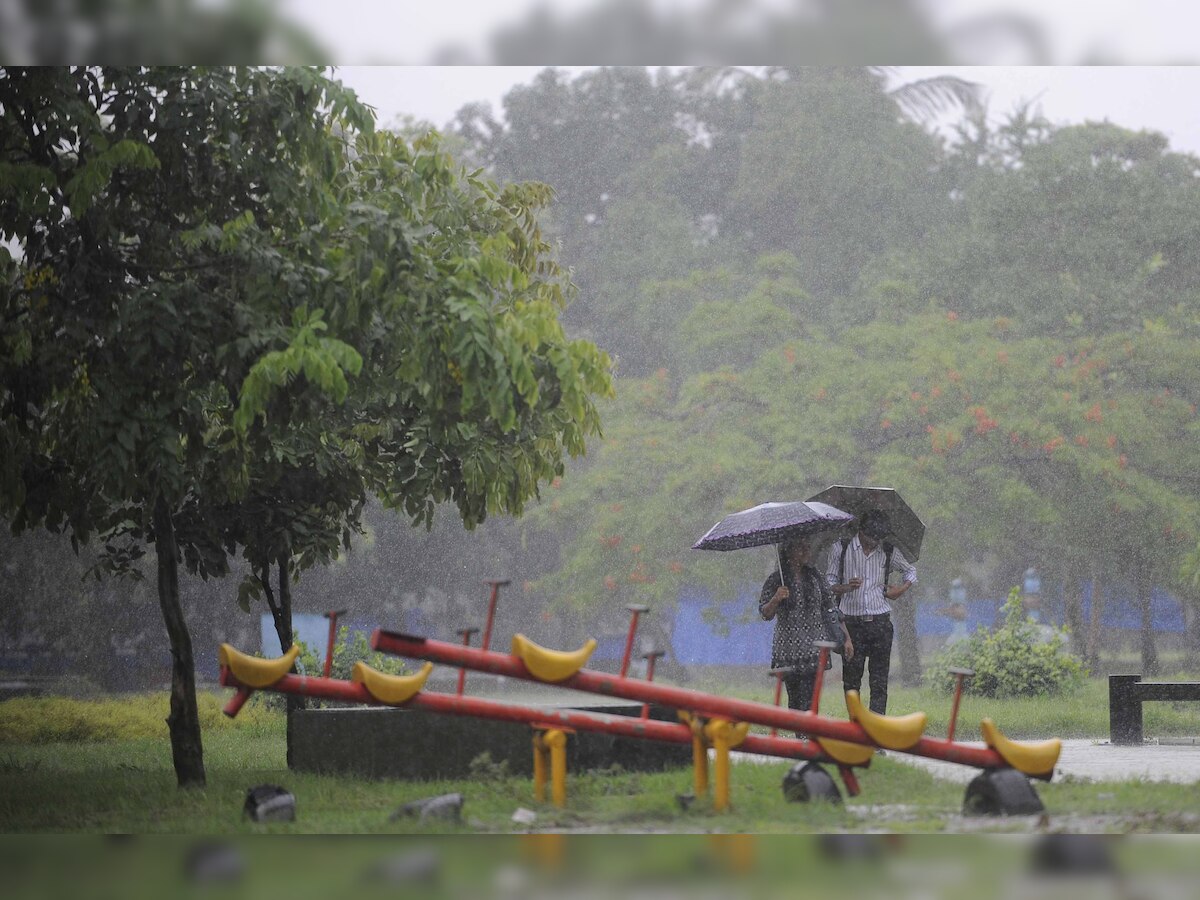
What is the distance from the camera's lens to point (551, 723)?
6992 millimetres

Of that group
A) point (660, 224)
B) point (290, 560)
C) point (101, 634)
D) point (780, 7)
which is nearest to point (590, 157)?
point (660, 224)

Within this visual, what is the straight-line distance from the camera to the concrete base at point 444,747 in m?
7.70

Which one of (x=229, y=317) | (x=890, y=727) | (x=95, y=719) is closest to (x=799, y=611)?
(x=890, y=727)

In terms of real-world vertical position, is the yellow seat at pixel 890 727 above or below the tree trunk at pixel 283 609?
below

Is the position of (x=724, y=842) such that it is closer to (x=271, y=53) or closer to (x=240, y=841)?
(x=240, y=841)

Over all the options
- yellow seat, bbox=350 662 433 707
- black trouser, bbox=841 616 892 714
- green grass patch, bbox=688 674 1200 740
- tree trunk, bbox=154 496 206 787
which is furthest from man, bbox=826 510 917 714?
tree trunk, bbox=154 496 206 787

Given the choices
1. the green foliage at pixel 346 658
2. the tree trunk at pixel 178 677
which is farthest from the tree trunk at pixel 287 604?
the tree trunk at pixel 178 677

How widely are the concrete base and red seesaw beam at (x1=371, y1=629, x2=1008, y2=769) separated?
0.78 m

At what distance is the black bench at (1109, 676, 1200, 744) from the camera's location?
29.7 feet

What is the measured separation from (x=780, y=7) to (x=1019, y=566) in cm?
399

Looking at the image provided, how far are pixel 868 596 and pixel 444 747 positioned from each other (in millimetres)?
2477

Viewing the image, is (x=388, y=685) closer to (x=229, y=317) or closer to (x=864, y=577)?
(x=229, y=317)

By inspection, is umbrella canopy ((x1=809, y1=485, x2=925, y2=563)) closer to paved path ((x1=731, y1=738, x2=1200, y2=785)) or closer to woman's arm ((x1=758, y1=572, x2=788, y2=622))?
woman's arm ((x1=758, y1=572, x2=788, y2=622))

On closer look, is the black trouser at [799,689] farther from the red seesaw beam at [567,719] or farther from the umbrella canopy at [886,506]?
the red seesaw beam at [567,719]
